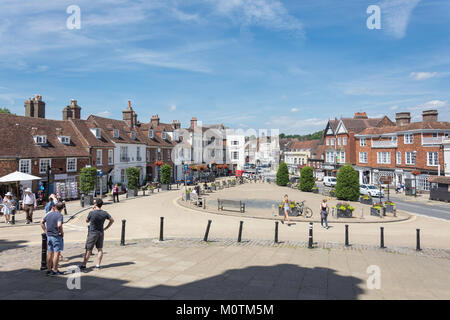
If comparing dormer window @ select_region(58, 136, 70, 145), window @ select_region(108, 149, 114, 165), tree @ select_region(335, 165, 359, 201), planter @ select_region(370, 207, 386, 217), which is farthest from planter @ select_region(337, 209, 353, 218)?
window @ select_region(108, 149, 114, 165)

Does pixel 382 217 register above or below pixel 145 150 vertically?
below

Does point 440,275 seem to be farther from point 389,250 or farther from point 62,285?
point 62,285

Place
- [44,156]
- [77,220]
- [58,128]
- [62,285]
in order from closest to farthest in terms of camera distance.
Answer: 1. [62,285]
2. [77,220]
3. [44,156]
4. [58,128]

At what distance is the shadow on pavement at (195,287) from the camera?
6.37 m

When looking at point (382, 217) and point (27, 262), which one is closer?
point (27, 262)

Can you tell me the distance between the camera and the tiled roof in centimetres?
2553

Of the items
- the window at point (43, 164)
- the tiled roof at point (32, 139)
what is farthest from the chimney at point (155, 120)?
the window at point (43, 164)

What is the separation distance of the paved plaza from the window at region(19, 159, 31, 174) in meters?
12.1

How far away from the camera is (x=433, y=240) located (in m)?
14.0

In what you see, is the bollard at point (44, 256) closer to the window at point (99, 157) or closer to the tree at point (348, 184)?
the tree at point (348, 184)

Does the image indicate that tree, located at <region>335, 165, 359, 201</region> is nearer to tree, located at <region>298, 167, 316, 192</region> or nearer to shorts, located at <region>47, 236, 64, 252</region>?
tree, located at <region>298, 167, 316, 192</region>
